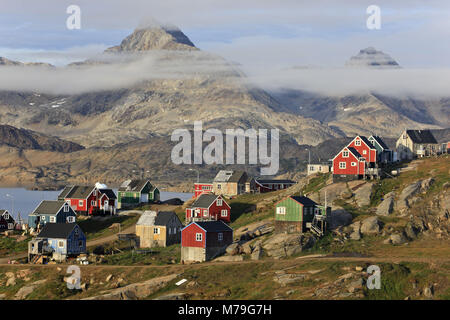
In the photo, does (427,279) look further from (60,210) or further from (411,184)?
(60,210)

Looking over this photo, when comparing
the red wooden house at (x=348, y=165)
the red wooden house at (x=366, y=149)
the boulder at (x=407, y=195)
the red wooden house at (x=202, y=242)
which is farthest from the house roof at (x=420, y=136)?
the red wooden house at (x=202, y=242)

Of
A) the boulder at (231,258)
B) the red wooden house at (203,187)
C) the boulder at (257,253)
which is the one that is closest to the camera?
the boulder at (257,253)

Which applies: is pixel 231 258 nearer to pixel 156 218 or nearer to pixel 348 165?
pixel 156 218

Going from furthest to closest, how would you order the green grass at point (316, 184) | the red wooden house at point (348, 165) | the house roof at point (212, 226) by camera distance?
1. the green grass at point (316, 184)
2. the red wooden house at point (348, 165)
3. the house roof at point (212, 226)

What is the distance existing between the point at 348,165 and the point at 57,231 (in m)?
47.9

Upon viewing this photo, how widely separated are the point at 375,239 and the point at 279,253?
43.7 ft

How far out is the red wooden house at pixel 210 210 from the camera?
124 m

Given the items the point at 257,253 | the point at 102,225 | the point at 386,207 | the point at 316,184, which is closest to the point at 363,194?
the point at 386,207

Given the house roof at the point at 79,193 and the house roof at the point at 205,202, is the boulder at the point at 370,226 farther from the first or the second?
the house roof at the point at 79,193

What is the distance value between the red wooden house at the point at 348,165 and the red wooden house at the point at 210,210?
1881 cm

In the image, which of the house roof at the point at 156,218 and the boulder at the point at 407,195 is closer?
the boulder at the point at 407,195

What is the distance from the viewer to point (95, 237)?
12762 centimetres

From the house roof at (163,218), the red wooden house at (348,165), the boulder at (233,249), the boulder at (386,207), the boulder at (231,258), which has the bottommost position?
the boulder at (231,258)
